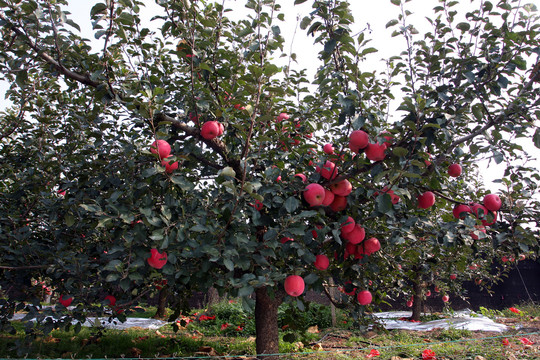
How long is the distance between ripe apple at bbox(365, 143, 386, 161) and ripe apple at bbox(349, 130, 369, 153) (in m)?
0.04

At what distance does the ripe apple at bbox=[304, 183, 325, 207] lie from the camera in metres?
2.11

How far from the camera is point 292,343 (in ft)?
13.9

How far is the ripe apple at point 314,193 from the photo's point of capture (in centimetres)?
211

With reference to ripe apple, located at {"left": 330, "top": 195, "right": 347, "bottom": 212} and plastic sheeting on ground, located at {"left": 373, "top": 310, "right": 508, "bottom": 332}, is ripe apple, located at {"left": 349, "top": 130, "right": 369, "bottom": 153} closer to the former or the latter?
ripe apple, located at {"left": 330, "top": 195, "right": 347, "bottom": 212}

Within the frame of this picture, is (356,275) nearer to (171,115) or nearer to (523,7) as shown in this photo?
(171,115)

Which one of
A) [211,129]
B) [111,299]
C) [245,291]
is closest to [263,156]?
[211,129]

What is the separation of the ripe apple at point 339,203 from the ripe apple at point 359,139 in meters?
0.48

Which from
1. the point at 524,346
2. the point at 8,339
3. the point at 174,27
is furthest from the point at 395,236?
the point at 8,339

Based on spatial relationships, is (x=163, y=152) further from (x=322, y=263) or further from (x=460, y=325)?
(x=460, y=325)

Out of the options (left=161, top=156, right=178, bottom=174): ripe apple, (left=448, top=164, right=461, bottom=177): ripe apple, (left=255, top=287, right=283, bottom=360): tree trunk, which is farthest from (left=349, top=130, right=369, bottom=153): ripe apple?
(left=255, top=287, right=283, bottom=360): tree trunk

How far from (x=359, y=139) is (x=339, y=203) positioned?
1.91 ft

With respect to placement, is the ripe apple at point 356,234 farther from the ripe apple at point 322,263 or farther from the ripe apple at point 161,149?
the ripe apple at point 161,149

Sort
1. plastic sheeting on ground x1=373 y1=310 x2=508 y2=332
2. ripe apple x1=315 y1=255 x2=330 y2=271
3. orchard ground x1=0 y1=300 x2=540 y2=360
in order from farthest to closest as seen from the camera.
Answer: plastic sheeting on ground x1=373 y1=310 x2=508 y2=332, orchard ground x1=0 y1=300 x2=540 y2=360, ripe apple x1=315 y1=255 x2=330 y2=271

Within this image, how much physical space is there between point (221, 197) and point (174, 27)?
1.36 meters
